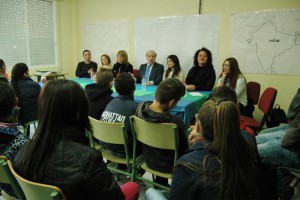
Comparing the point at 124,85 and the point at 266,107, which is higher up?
the point at 124,85

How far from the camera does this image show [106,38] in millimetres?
5680

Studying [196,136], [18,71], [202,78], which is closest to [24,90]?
[18,71]

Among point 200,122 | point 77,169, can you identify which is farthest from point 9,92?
point 200,122

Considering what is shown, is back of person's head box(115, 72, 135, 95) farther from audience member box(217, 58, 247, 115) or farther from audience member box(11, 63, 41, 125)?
audience member box(217, 58, 247, 115)

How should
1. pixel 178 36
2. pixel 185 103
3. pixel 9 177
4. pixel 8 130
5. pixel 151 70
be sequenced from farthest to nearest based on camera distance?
pixel 178 36 < pixel 151 70 < pixel 185 103 < pixel 8 130 < pixel 9 177

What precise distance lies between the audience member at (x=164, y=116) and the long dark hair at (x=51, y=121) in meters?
0.89

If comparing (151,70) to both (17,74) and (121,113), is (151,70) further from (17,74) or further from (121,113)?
(121,113)

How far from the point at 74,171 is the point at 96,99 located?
156cm

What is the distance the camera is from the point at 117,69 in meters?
4.91

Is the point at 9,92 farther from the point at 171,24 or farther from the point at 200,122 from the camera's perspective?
the point at 171,24

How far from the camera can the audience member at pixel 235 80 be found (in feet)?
11.5

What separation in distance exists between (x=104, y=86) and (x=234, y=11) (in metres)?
2.81

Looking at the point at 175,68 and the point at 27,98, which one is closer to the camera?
the point at 27,98

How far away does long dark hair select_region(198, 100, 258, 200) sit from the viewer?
0.98 metres
